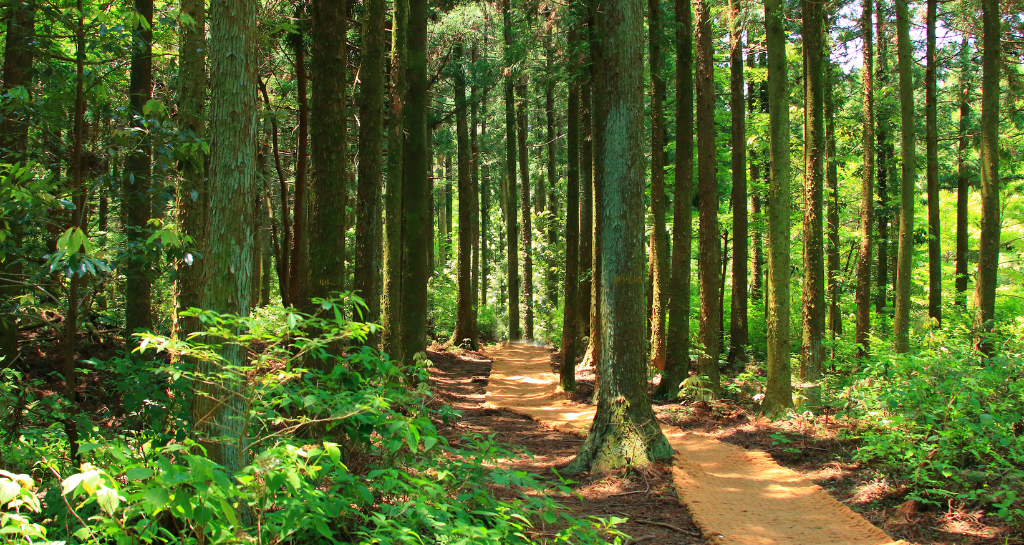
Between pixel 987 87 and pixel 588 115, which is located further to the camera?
pixel 588 115

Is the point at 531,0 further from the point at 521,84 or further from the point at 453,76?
the point at 521,84

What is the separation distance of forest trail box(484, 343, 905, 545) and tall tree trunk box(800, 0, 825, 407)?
2796 millimetres

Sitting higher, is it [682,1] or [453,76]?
[453,76]

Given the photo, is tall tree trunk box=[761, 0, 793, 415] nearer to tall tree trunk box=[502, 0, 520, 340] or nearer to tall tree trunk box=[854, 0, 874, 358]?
tall tree trunk box=[854, 0, 874, 358]

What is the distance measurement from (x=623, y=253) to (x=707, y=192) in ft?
16.7

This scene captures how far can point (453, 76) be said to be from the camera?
22.2m

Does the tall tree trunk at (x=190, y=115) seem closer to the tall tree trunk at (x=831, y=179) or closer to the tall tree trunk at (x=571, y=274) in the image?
the tall tree trunk at (x=571, y=274)

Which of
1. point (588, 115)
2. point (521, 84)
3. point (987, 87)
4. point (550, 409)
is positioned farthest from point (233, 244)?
point (521, 84)

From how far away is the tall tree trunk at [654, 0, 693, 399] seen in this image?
11.7m

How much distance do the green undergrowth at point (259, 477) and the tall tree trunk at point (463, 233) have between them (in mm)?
16304

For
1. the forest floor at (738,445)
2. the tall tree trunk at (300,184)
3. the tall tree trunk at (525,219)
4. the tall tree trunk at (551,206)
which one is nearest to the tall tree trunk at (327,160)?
the forest floor at (738,445)

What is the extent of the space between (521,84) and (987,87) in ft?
52.2

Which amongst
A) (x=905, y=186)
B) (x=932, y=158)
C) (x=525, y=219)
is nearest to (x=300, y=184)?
(x=905, y=186)

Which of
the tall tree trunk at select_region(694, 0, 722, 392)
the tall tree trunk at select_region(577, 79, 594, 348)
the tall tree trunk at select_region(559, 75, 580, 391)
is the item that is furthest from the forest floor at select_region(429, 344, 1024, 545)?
the tall tree trunk at select_region(577, 79, 594, 348)
